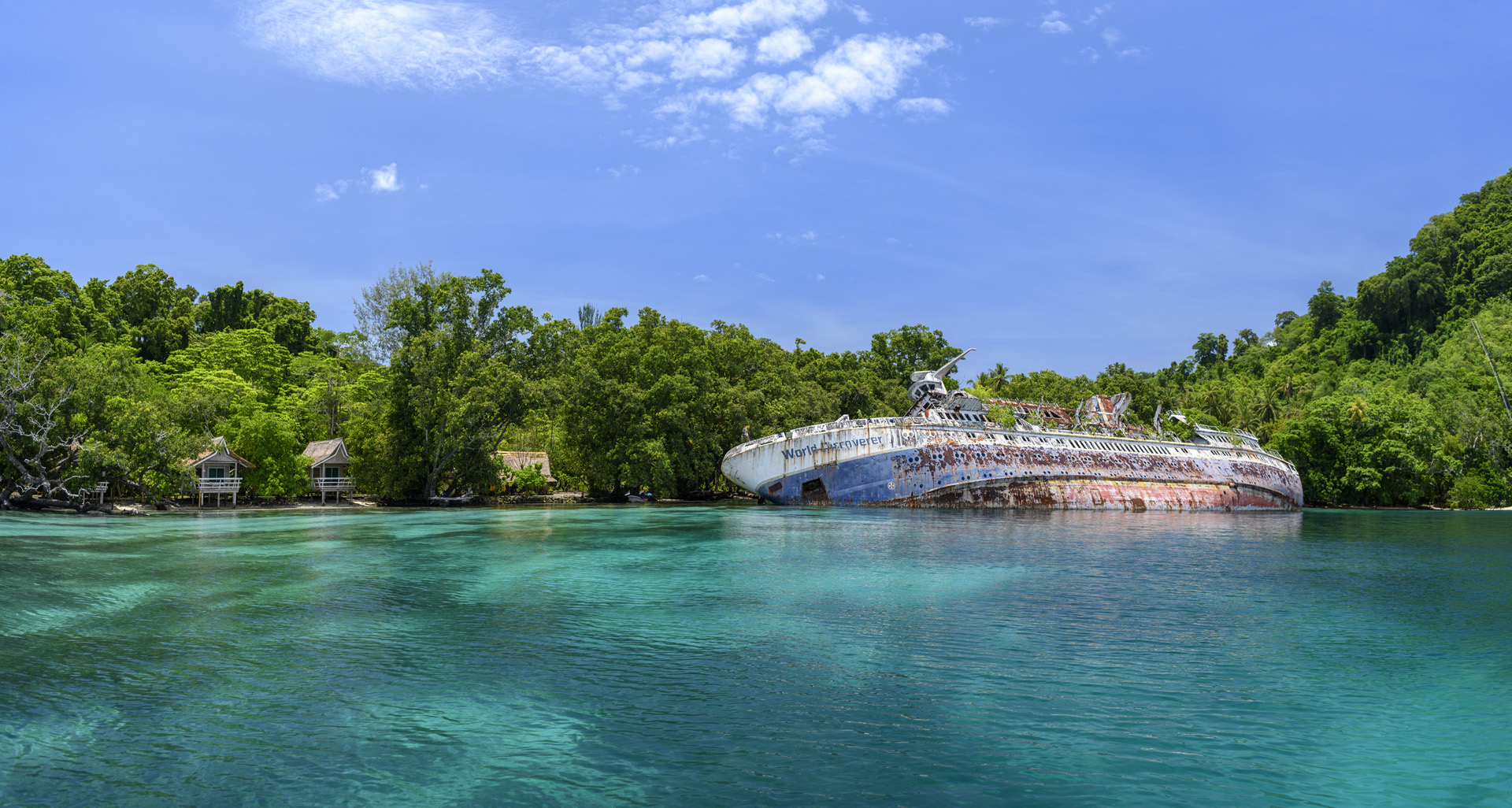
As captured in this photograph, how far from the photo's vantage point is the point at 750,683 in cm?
892

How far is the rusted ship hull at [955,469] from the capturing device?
41.0 m

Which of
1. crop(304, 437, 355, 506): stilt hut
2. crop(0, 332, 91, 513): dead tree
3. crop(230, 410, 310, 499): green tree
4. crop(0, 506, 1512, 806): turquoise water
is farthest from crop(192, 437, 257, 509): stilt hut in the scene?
crop(0, 506, 1512, 806): turquoise water

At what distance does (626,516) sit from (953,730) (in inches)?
1229

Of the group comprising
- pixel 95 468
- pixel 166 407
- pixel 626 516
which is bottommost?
pixel 626 516

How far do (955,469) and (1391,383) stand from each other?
63.8 meters

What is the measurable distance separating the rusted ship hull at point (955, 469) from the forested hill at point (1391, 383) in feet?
72.9

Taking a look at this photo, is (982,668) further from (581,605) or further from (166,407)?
(166,407)

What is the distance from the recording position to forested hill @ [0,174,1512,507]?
120 ft

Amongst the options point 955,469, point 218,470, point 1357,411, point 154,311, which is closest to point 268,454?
point 218,470

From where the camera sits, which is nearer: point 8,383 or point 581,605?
point 581,605

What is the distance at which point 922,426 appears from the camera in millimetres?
41688

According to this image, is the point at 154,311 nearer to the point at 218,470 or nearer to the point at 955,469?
the point at 218,470

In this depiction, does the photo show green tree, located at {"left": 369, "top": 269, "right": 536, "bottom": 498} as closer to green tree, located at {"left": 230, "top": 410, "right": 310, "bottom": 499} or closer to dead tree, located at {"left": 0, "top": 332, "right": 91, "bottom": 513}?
green tree, located at {"left": 230, "top": 410, "right": 310, "bottom": 499}

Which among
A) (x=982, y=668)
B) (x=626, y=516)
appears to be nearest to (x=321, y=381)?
(x=626, y=516)
